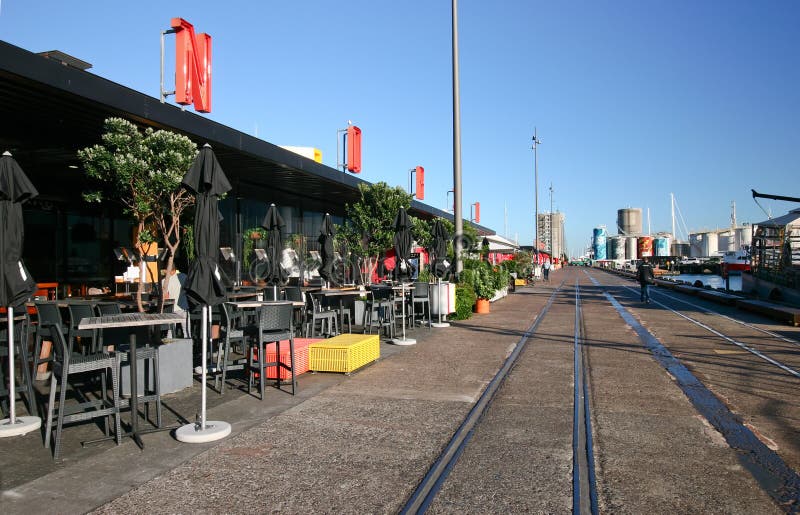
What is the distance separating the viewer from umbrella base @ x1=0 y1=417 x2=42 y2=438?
5293 mm

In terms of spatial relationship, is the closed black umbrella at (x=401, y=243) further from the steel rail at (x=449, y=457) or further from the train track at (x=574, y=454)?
the steel rail at (x=449, y=457)

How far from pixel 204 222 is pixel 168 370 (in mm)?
2343

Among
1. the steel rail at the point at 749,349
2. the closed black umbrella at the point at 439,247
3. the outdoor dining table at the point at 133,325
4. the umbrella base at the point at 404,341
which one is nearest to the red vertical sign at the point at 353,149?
the closed black umbrella at the point at 439,247

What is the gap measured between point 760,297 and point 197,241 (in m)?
24.0

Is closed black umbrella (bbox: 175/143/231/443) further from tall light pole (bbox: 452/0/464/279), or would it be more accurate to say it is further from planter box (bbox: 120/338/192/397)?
tall light pole (bbox: 452/0/464/279)

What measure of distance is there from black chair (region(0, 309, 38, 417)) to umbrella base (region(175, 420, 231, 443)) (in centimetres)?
195

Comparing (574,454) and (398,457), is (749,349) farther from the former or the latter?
(398,457)

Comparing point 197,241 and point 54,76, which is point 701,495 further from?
point 54,76

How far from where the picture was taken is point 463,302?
1560cm

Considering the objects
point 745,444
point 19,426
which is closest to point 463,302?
point 745,444

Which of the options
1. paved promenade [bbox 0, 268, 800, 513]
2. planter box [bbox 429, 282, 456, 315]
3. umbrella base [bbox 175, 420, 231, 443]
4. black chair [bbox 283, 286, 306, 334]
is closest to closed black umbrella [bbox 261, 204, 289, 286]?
black chair [bbox 283, 286, 306, 334]

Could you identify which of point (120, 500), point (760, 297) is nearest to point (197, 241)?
point (120, 500)

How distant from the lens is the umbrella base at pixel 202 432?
16.9ft

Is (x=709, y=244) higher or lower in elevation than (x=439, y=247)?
higher
